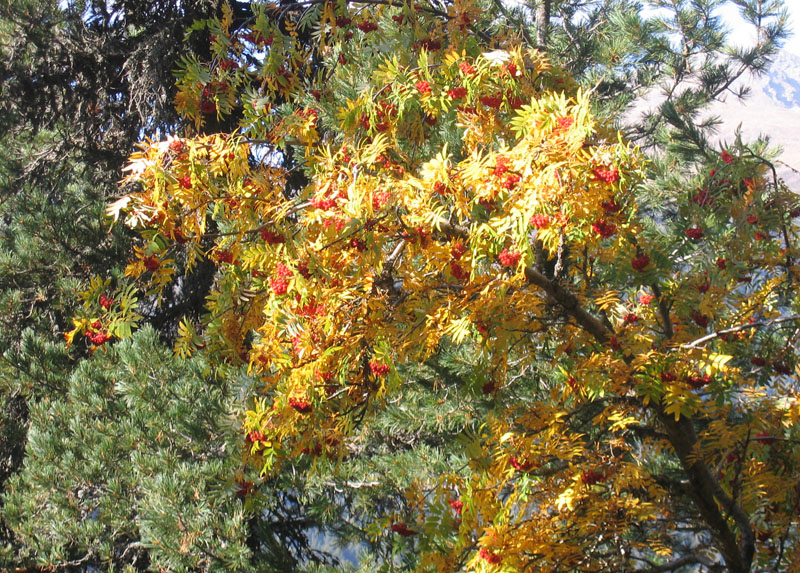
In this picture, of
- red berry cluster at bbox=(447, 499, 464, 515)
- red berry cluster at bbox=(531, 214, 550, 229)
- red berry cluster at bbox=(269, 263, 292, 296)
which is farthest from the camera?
red berry cluster at bbox=(447, 499, 464, 515)

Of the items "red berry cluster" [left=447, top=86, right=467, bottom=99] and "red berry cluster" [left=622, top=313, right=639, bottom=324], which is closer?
"red berry cluster" [left=447, top=86, right=467, bottom=99]

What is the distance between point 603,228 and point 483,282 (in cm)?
34

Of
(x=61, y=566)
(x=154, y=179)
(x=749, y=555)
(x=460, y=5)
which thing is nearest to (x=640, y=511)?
(x=749, y=555)

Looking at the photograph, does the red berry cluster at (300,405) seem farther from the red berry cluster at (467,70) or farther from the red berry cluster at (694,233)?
the red berry cluster at (694,233)

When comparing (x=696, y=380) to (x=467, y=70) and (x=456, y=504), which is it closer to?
(x=456, y=504)

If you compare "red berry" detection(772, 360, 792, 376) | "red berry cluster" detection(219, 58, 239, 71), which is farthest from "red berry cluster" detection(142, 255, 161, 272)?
"red berry" detection(772, 360, 792, 376)

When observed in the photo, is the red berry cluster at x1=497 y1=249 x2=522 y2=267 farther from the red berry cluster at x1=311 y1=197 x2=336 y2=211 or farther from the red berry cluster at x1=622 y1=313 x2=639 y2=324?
the red berry cluster at x1=622 y1=313 x2=639 y2=324

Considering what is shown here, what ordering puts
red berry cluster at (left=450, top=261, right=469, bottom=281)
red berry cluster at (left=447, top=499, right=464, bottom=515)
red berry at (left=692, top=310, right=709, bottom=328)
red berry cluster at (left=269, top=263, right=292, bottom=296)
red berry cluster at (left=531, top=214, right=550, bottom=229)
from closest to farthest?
red berry cluster at (left=531, top=214, right=550, bottom=229) < red berry cluster at (left=269, top=263, right=292, bottom=296) < red berry cluster at (left=450, top=261, right=469, bottom=281) < red berry cluster at (left=447, top=499, right=464, bottom=515) < red berry at (left=692, top=310, right=709, bottom=328)

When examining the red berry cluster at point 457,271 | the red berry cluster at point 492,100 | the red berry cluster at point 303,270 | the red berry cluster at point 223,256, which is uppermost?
the red berry cluster at point 492,100

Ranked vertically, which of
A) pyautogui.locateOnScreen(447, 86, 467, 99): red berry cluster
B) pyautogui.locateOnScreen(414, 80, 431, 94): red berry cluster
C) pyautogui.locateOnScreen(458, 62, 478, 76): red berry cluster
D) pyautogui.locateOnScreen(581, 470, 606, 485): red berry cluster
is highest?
pyautogui.locateOnScreen(458, 62, 478, 76): red berry cluster

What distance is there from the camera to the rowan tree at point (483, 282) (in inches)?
60.9

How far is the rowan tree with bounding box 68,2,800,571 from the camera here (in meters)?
1.55

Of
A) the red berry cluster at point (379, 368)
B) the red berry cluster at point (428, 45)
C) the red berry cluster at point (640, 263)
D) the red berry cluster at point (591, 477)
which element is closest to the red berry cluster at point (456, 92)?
the red berry cluster at point (428, 45)

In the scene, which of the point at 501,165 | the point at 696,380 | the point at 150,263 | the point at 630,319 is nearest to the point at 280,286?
the point at 150,263
